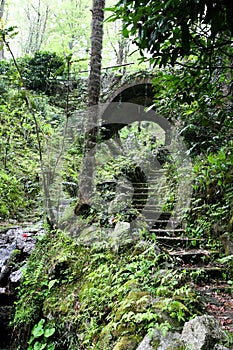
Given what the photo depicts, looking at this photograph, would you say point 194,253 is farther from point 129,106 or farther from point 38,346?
point 129,106

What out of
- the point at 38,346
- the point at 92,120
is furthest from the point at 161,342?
the point at 92,120

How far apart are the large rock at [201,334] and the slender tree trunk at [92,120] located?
3.27 metres

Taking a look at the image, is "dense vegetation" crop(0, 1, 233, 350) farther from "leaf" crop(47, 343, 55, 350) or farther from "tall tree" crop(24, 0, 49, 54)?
"tall tree" crop(24, 0, 49, 54)

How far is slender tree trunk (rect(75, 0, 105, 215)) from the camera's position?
5.20 m

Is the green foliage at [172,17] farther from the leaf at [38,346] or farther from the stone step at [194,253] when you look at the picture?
the stone step at [194,253]

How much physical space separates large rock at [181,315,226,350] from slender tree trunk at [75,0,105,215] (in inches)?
129

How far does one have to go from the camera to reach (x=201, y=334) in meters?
2.02

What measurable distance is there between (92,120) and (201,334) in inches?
155

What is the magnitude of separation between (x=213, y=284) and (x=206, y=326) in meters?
2.10

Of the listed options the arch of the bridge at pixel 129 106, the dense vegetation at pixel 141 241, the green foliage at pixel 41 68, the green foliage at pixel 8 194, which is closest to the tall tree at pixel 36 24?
the green foliage at pixel 41 68

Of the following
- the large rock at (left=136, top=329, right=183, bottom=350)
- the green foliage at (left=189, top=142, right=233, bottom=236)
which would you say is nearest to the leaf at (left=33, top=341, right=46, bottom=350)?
the large rock at (left=136, top=329, right=183, bottom=350)

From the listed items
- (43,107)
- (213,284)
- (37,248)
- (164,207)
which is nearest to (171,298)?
(213,284)

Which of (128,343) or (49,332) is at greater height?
(128,343)

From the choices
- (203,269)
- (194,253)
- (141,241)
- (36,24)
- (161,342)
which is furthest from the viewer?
(36,24)
